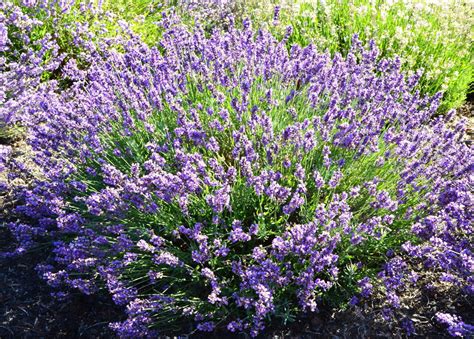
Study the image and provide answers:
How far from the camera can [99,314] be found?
9.51 ft

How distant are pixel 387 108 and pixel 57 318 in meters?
2.34

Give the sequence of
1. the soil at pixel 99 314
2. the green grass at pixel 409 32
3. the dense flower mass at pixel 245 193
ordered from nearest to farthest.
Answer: the dense flower mass at pixel 245 193
the soil at pixel 99 314
the green grass at pixel 409 32

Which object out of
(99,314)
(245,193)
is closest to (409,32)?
(245,193)

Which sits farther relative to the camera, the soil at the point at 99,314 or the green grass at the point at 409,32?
the green grass at the point at 409,32

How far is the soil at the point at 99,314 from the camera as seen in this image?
265 cm

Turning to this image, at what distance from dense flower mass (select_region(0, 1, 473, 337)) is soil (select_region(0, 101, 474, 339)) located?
12 centimetres

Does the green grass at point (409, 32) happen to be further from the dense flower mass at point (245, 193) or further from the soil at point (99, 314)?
the soil at point (99, 314)

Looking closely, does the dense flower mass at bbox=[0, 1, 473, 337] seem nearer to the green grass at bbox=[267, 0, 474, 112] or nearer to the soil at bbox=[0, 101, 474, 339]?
the soil at bbox=[0, 101, 474, 339]

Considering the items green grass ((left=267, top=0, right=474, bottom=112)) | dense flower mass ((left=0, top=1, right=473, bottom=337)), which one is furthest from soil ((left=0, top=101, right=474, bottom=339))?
green grass ((left=267, top=0, right=474, bottom=112))

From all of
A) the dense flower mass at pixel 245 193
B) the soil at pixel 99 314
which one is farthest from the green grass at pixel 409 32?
the soil at pixel 99 314

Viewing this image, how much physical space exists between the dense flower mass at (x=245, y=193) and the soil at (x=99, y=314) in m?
0.12

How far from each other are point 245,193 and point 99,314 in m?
1.11

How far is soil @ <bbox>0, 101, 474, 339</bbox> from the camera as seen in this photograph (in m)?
2.65

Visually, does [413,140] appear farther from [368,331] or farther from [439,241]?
[368,331]
